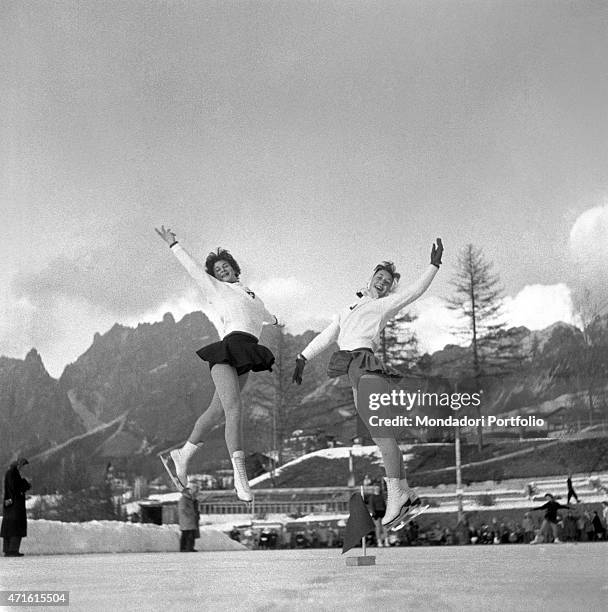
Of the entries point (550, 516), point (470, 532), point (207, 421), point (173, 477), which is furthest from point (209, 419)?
point (550, 516)

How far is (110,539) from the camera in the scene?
17.5 ft

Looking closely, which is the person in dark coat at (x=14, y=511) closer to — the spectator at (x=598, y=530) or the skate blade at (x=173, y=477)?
the skate blade at (x=173, y=477)

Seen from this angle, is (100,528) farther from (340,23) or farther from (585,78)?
(585,78)

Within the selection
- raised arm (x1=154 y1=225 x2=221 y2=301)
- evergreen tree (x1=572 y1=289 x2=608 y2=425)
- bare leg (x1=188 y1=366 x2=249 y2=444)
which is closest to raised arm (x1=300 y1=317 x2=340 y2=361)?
bare leg (x1=188 y1=366 x2=249 y2=444)

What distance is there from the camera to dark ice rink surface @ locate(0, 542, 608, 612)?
3742 millimetres

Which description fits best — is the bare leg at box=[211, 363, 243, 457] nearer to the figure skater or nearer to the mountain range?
the mountain range

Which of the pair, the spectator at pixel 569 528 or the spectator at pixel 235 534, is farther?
the spectator at pixel 569 528

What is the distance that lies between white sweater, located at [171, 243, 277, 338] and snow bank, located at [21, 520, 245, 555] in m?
1.28

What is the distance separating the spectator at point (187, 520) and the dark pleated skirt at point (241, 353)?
2.80 feet

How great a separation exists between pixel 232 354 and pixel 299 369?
15.5 inches

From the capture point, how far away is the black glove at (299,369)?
16.3 feet

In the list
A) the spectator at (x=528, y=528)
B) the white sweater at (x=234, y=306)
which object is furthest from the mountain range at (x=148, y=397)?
the spectator at (x=528, y=528)

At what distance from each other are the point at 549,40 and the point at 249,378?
2.87 meters

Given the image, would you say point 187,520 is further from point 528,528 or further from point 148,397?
point 528,528
